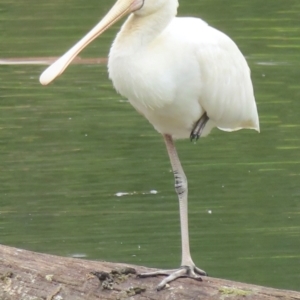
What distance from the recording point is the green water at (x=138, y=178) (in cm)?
852

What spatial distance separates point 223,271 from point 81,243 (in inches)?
41.4

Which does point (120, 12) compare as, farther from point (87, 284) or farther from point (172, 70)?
point (87, 284)

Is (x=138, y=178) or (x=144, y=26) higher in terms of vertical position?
(x=144, y=26)

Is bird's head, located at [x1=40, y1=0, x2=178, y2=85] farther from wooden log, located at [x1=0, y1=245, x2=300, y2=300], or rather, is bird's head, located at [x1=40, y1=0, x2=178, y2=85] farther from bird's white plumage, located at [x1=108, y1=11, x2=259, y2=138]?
wooden log, located at [x1=0, y1=245, x2=300, y2=300]

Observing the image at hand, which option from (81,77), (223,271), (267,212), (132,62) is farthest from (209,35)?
(81,77)

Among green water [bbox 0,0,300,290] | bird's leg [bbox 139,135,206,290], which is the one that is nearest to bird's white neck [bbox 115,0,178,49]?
bird's leg [bbox 139,135,206,290]

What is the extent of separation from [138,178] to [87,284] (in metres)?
3.80

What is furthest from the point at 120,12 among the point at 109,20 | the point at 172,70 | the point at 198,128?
the point at 198,128

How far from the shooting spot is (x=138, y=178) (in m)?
9.59

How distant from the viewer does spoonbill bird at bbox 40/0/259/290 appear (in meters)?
6.04

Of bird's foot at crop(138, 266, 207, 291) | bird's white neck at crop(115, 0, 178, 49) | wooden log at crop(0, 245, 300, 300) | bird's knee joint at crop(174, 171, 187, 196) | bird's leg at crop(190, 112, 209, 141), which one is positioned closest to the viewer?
wooden log at crop(0, 245, 300, 300)

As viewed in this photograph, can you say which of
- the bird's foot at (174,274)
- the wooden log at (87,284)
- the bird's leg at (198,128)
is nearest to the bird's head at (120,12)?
the bird's leg at (198,128)

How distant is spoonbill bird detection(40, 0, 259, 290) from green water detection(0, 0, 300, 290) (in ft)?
6.03

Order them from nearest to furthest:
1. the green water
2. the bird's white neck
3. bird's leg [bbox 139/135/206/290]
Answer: bird's leg [bbox 139/135/206/290] < the bird's white neck < the green water
